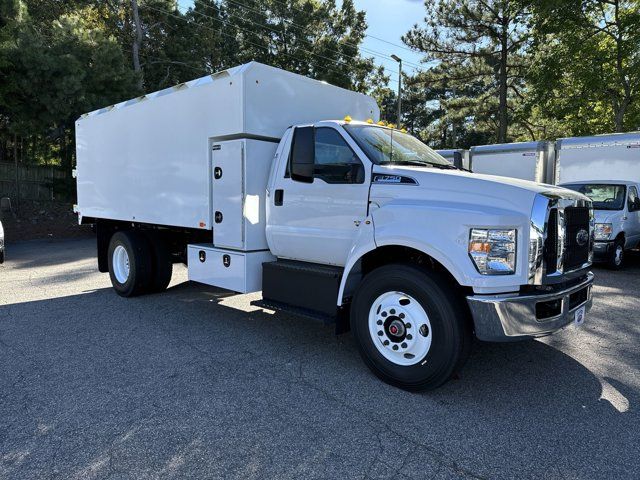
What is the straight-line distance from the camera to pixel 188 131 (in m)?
6.11

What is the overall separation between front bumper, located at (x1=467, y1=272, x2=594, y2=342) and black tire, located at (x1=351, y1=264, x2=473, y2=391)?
0.57 ft

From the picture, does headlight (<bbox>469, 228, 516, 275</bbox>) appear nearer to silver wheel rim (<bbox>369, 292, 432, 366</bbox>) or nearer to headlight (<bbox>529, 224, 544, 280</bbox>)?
headlight (<bbox>529, 224, 544, 280</bbox>)

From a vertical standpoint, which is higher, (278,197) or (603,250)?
(278,197)

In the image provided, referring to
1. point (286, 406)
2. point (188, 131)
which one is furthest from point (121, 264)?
point (286, 406)

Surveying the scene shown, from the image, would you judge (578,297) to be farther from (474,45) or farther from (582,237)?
(474,45)

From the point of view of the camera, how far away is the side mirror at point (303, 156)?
4766 millimetres

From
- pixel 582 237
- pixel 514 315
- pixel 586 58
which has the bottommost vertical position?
pixel 514 315

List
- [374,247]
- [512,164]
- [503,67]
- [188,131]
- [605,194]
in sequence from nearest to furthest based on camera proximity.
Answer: [374,247], [188,131], [605,194], [512,164], [503,67]

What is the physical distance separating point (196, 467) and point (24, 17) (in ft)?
59.5

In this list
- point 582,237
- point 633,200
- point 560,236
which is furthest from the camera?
point 633,200

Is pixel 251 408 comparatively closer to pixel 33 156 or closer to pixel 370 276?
pixel 370 276

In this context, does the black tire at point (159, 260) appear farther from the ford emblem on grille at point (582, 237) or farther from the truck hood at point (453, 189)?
the ford emblem on grille at point (582, 237)

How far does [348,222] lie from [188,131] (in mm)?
2760

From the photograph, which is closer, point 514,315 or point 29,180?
point 514,315
